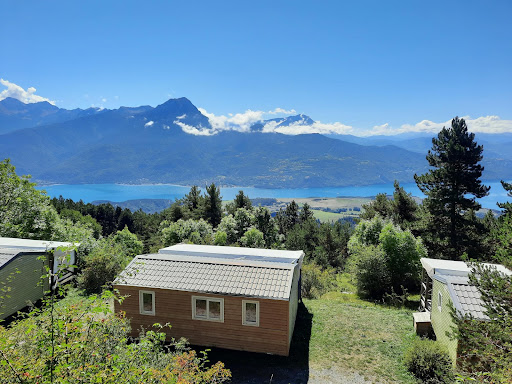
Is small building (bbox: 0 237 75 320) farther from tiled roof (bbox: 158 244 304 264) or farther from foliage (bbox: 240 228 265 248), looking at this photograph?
foliage (bbox: 240 228 265 248)

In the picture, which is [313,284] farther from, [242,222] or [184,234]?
[242,222]

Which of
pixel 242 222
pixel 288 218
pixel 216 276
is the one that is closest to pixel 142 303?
pixel 216 276

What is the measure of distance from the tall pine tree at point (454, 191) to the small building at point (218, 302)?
54.5ft

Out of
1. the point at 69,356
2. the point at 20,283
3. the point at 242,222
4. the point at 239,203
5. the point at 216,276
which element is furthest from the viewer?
the point at 239,203

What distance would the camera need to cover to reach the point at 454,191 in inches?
941

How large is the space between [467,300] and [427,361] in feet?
7.94

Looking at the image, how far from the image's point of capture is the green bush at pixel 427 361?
34.3ft

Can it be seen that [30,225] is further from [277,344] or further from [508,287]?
[508,287]

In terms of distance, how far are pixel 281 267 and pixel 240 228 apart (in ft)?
75.6

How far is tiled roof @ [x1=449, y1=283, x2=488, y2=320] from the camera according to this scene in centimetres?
994

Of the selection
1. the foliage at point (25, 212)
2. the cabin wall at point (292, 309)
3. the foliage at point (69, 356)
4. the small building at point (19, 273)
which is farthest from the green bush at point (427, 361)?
the foliage at point (25, 212)

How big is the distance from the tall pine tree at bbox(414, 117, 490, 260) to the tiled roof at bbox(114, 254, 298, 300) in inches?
656

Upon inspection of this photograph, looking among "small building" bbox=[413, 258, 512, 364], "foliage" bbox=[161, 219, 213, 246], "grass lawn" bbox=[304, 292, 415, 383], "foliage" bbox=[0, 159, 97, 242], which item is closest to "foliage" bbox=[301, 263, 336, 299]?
"grass lawn" bbox=[304, 292, 415, 383]

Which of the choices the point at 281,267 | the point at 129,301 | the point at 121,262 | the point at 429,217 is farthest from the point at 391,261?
the point at 121,262
